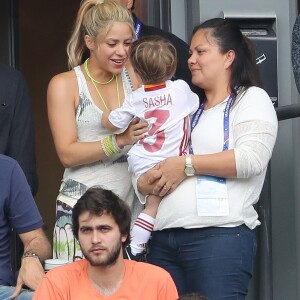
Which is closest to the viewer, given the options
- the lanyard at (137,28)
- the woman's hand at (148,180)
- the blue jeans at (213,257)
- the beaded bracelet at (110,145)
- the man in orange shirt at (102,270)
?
the man in orange shirt at (102,270)

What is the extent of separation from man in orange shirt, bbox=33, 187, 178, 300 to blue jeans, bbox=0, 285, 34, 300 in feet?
0.71

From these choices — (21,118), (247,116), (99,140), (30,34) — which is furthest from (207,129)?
(30,34)

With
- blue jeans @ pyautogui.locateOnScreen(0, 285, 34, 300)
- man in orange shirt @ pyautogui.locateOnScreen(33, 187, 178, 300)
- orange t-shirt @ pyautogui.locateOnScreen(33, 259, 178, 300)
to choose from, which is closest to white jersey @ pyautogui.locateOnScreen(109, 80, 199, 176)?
man in orange shirt @ pyautogui.locateOnScreen(33, 187, 178, 300)

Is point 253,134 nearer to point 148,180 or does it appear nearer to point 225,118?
point 225,118

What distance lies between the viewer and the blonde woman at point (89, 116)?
16.2 feet

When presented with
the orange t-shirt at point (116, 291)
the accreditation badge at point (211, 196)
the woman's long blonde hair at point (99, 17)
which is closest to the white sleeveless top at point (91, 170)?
the woman's long blonde hair at point (99, 17)

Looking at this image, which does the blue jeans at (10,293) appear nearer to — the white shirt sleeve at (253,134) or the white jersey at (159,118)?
the white jersey at (159,118)

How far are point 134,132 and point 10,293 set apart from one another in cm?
90

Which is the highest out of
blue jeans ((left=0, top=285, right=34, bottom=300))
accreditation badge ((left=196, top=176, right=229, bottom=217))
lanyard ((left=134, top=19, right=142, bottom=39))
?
lanyard ((left=134, top=19, right=142, bottom=39))

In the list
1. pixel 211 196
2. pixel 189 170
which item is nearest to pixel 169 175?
pixel 189 170

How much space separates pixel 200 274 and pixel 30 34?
4082mm

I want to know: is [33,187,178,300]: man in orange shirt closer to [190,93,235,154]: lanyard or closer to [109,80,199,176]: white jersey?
[109,80,199,176]: white jersey

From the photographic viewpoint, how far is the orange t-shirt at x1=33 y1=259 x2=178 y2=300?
14.2ft

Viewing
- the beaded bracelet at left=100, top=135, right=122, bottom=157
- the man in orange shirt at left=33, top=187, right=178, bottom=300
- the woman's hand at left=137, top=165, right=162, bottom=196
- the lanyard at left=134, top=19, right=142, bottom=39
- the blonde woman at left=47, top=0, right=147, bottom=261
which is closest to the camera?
the man in orange shirt at left=33, top=187, right=178, bottom=300
